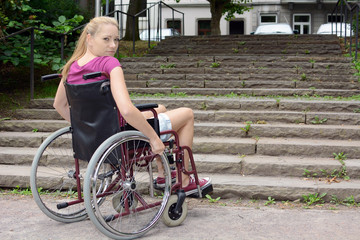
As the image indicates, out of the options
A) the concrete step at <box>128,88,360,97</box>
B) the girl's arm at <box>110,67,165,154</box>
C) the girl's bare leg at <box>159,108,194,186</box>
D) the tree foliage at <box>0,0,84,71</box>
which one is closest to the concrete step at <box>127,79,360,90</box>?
the concrete step at <box>128,88,360,97</box>

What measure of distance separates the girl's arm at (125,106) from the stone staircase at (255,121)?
4.76 ft

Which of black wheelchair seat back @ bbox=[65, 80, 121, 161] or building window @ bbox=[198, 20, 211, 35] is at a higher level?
building window @ bbox=[198, 20, 211, 35]

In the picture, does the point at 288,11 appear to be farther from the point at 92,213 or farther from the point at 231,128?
the point at 92,213

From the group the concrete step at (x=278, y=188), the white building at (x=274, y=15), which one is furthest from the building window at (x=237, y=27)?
the concrete step at (x=278, y=188)

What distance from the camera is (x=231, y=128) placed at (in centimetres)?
593

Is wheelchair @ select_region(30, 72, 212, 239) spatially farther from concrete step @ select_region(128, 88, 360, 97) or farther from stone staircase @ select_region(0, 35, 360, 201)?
concrete step @ select_region(128, 88, 360, 97)

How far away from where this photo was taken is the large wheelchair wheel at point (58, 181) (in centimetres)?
363

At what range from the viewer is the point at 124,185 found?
345 cm

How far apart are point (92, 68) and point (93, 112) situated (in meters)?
0.30

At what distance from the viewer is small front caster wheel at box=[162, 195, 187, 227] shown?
3.66 metres

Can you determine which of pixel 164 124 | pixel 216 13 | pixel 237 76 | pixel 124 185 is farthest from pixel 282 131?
pixel 216 13

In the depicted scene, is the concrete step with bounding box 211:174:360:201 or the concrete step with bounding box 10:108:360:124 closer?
the concrete step with bounding box 211:174:360:201

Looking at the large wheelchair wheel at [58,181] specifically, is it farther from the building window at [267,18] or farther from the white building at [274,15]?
the building window at [267,18]

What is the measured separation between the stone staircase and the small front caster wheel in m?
0.85
